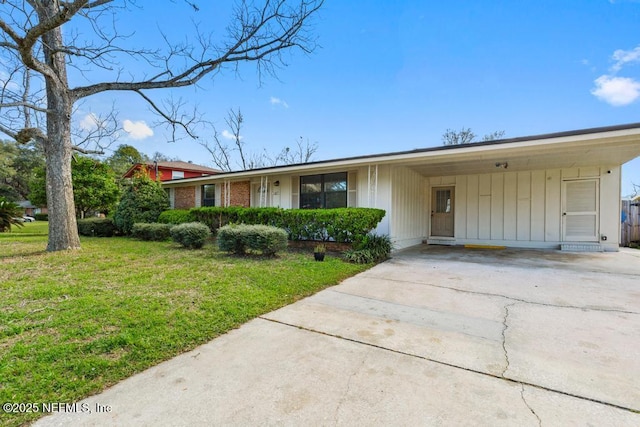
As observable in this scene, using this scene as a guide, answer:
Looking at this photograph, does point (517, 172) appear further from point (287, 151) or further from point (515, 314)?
point (287, 151)

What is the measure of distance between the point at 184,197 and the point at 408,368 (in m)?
14.8

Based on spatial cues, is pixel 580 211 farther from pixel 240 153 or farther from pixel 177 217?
pixel 240 153

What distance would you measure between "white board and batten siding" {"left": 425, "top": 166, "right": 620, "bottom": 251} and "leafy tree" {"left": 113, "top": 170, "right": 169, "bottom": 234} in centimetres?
1215

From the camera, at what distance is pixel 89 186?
18.2m

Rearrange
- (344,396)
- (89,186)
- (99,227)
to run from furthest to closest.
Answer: (89,186) < (99,227) < (344,396)

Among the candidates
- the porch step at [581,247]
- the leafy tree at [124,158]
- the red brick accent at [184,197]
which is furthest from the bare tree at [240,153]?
the porch step at [581,247]

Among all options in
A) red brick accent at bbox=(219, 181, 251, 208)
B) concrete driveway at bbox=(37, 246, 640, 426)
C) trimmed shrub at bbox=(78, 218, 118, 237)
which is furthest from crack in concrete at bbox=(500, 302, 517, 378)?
trimmed shrub at bbox=(78, 218, 118, 237)

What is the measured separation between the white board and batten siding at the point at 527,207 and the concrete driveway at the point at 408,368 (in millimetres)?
5942

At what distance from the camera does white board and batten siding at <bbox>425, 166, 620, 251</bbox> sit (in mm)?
8594

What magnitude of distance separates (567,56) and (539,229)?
575 centimetres

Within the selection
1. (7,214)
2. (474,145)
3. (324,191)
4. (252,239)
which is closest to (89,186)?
(7,214)

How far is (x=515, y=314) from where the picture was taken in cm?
344

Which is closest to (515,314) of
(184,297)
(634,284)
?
(634,284)

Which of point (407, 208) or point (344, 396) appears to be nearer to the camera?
point (344, 396)
